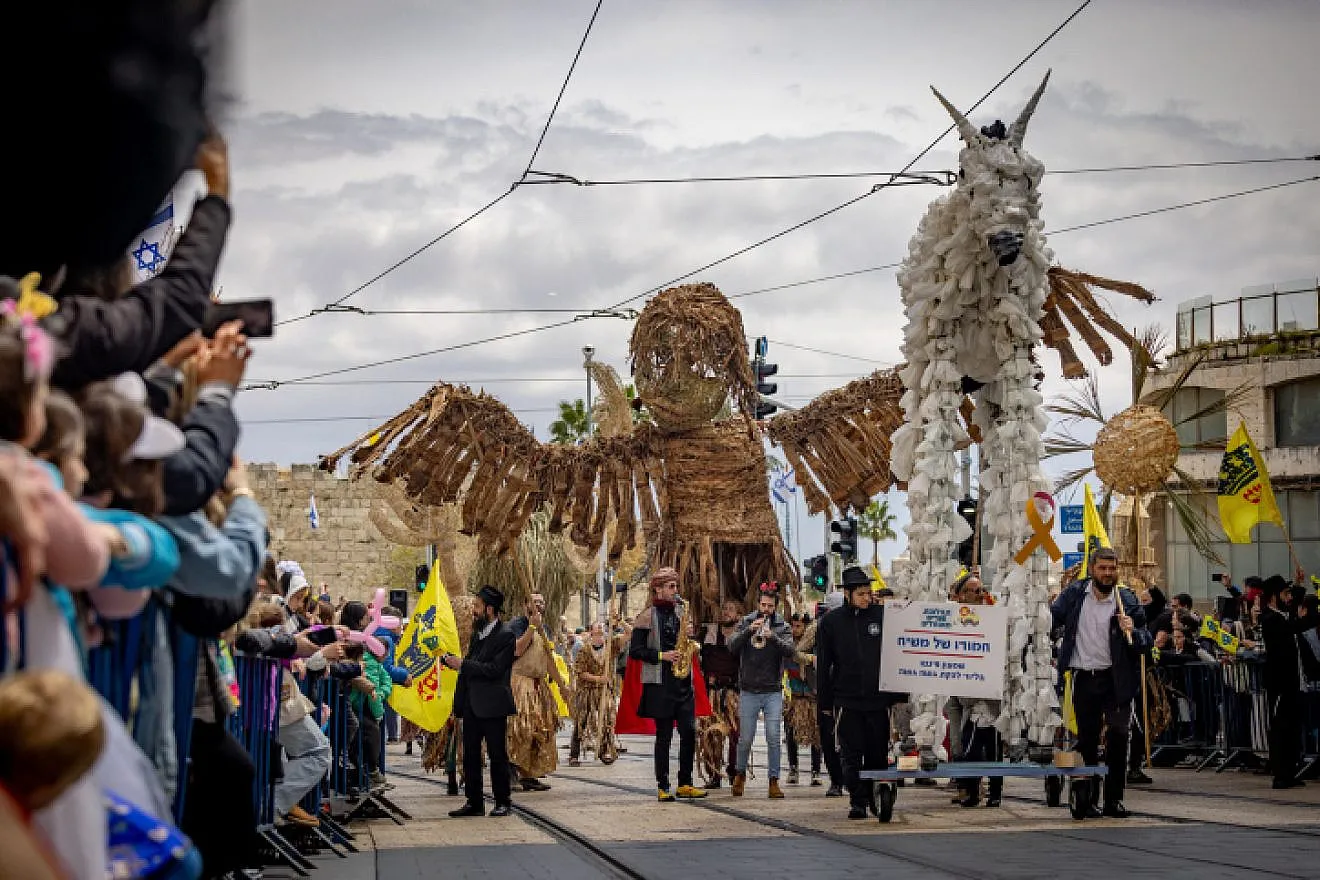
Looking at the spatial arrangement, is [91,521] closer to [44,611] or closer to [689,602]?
[44,611]

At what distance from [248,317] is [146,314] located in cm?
67

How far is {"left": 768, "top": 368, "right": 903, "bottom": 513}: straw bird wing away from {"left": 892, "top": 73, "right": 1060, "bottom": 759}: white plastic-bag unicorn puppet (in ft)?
5.85

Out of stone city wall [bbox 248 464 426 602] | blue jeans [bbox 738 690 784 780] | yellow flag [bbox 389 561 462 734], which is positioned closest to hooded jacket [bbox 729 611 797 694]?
blue jeans [bbox 738 690 784 780]

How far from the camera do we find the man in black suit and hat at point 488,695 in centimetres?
1562

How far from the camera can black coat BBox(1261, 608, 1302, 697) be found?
16.7 metres

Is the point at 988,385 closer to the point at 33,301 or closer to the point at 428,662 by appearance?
the point at 428,662

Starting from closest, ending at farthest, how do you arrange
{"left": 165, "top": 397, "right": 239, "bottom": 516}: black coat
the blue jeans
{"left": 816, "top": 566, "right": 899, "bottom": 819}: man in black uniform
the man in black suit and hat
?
1. {"left": 165, "top": 397, "right": 239, "bottom": 516}: black coat
2. {"left": 816, "top": 566, "right": 899, "bottom": 819}: man in black uniform
3. the man in black suit and hat
4. the blue jeans

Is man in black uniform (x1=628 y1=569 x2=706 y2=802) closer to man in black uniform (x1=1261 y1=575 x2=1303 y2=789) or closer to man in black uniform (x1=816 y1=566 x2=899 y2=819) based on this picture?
man in black uniform (x1=816 y1=566 x2=899 y2=819)

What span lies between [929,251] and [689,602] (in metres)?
4.49

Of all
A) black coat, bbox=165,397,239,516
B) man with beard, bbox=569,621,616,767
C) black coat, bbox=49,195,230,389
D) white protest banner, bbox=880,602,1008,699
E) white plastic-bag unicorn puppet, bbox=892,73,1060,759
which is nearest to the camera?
black coat, bbox=49,195,230,389

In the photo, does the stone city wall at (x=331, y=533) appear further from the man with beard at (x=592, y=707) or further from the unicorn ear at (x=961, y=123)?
the unicorn ear at (x=961, y=123)

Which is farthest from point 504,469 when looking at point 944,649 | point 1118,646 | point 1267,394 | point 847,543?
point 1267,394

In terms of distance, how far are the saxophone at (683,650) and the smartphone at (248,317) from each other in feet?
37.1

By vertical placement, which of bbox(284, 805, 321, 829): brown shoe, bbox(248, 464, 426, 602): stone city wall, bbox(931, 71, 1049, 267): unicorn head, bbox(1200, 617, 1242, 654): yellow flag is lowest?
bbox(284, 805, 321, 829): brown shoe
